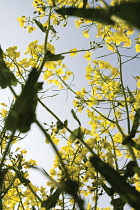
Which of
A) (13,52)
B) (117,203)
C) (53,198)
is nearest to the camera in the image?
(53,198)

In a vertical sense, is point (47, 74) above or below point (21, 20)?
below

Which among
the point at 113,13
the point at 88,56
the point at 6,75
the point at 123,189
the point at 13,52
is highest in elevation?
the point at 88,56

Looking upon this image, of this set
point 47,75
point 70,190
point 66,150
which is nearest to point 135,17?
point 70,190

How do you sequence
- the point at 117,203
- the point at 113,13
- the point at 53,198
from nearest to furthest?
the point at 113,13 → the point at 53,198 → the point at 117,203

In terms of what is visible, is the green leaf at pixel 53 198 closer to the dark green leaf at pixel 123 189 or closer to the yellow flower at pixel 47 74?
the dark green leaf at pixel 123 189

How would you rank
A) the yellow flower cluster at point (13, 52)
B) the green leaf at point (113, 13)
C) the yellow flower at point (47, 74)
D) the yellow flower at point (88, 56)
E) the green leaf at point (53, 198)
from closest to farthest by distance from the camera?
the green leaf at point (113, 13), the green leaf at point (53, 198), the yellow flower cluster at point (13, 52), the yellow flower at point (47, 74), the yellow flower at point (88, 56)

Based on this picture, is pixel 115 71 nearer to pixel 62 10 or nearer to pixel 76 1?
pixel 76 1

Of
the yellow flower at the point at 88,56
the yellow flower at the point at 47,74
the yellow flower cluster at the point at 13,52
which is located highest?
the yellow flower at the point at 88,56

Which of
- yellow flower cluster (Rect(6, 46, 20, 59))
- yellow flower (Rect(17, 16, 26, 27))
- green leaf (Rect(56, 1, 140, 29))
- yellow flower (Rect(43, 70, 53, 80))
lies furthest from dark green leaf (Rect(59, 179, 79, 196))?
yellow flower (Rect(17, 16, 26, 27))

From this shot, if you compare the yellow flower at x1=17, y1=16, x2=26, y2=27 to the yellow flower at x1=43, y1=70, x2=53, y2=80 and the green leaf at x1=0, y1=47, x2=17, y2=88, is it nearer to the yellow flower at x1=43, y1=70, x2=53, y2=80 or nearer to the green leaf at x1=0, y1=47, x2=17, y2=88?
the yellow flower at x1=43, y1=70, x2=53, y2=80

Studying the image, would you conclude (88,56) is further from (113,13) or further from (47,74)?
(113,13)

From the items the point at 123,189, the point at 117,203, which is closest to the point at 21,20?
the point at 117,203

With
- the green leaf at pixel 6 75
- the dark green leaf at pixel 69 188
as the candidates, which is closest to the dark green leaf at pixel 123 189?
the dark green leaf at pixel 69 188

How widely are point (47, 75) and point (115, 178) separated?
7.21ft
